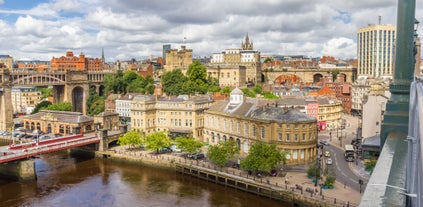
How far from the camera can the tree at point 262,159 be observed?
42.3 metres

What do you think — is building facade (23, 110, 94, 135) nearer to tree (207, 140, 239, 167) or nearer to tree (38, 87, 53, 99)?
tree (207, 140, 239, 167)

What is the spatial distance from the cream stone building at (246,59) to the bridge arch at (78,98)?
40.4m

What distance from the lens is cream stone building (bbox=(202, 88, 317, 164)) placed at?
48.6 meters

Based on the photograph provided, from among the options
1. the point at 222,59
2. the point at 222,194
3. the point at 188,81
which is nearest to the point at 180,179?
the point at 222,194

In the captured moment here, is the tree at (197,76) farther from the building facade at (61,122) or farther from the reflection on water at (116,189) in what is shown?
the reflection on water at (116,189)

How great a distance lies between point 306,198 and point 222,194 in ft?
30.4

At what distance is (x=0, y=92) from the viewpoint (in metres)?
85.4

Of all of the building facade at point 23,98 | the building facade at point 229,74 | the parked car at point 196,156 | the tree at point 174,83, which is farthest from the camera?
the building facade at point 229,74

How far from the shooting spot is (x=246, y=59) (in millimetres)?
148750

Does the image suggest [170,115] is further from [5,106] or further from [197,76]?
[5,106]

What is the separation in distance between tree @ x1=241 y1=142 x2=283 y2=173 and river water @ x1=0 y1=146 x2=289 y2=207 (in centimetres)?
300

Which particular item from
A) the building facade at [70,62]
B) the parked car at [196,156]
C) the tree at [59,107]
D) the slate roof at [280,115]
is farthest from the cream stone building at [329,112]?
the building facade at [70,62]

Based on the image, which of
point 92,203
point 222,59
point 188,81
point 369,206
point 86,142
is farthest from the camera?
point 222,59

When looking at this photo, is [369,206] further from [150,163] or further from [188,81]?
[188,81]
